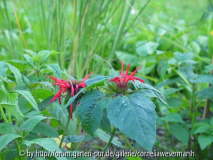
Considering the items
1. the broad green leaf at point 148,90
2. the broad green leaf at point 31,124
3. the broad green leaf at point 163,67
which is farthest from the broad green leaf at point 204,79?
the broad green leaf at point 31,124

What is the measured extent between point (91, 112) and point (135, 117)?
12 centimetres

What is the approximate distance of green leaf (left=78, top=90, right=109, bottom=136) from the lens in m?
0.79

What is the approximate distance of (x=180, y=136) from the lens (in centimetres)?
128

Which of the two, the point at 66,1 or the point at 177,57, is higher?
the point at 66,1

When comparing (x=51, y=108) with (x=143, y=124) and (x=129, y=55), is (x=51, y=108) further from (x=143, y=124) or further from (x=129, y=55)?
(x=129, y=55)

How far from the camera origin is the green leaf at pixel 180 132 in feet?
4.17

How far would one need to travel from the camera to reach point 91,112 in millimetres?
792

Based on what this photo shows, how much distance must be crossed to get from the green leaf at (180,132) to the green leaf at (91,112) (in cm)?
58

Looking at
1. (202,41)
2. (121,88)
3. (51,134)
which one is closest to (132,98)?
(121,88)

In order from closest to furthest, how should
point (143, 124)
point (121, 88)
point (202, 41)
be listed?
point (143, 124) < point (121, 88) < point (202, 41)

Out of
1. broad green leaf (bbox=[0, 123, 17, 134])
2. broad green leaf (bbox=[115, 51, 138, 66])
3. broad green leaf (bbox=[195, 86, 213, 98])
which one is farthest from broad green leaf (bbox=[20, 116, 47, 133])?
broad green leaf (bbox=[115, 51, 138, 66])

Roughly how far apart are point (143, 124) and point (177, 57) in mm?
745

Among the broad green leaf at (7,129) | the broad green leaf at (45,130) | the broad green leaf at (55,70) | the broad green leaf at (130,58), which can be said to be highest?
the broad green leaf at (55,70)

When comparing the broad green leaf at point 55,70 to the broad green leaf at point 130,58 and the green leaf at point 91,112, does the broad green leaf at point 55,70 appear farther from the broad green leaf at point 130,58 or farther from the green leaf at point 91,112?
the broad green leaf at point 130,58
